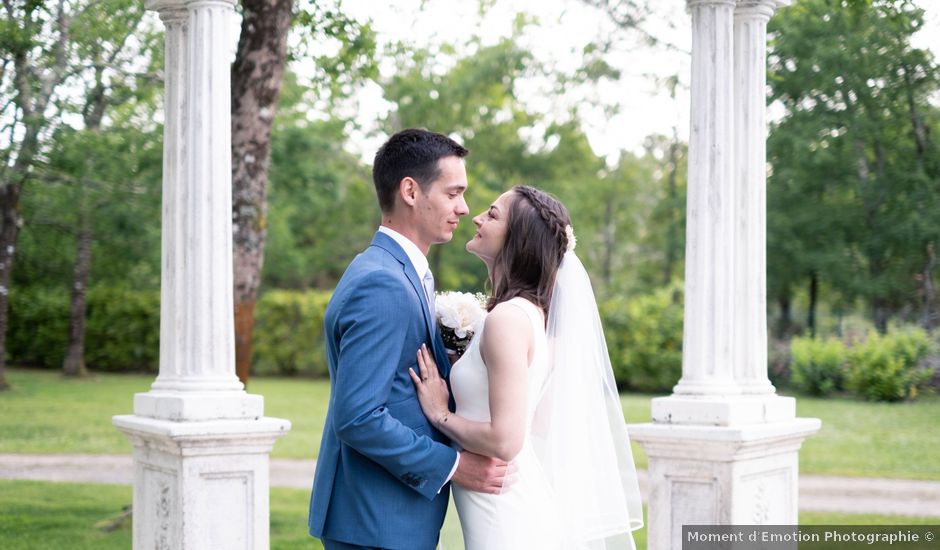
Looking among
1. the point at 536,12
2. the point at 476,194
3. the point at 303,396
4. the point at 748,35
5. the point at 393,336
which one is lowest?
the point at 303,396

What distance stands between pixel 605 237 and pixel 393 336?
3291 centimetres

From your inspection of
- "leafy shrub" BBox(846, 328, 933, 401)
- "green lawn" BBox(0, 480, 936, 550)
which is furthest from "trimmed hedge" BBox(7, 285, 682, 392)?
"green lawn" BBox(0, 480, 936, 550)

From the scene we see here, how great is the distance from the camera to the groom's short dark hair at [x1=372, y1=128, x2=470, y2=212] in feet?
9.57

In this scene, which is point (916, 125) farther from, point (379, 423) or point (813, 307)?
point (379, 423)

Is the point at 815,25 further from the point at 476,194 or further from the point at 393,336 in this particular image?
the point at 393,336

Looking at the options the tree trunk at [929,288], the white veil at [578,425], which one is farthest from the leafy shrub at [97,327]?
the white veil at [578,425]

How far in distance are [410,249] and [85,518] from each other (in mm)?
6577

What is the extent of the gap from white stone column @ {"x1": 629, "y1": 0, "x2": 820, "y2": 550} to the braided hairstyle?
2.09m

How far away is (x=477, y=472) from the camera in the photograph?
2.94 meters

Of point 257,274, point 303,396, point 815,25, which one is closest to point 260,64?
point 257,274

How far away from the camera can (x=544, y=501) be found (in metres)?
3.24

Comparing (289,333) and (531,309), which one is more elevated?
(531,309)

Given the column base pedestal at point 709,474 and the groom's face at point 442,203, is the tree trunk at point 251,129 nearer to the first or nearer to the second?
the column base pedestal at point 709,474

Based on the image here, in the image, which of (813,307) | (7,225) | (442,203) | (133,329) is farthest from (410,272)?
(813,307)
